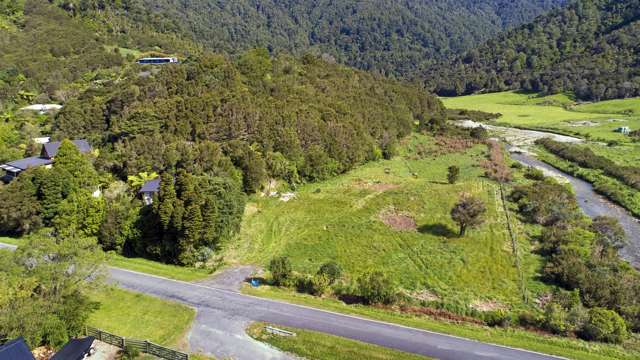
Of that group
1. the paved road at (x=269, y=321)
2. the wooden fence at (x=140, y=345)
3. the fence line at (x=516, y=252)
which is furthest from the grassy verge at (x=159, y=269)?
the fence line at (x=516, y=252)

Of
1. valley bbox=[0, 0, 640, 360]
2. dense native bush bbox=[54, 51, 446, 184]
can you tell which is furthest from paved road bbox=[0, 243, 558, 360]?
dense native bush bbox=[54, 51, 446, 184]

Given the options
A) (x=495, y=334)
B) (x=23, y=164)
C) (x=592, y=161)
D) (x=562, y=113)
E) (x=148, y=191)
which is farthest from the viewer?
(x=562, y=113)

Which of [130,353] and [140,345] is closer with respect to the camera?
[130,353]

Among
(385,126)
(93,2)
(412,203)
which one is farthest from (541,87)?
(93,2)

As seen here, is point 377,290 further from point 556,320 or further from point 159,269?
point 159,269

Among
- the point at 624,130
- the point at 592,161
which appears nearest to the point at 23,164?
the point at 592,161

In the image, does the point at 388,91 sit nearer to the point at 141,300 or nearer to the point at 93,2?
the point at 141,300

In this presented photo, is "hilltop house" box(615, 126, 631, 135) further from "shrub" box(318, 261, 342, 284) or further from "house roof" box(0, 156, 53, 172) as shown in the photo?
"house roof" box(0, 156, 53, 172)
